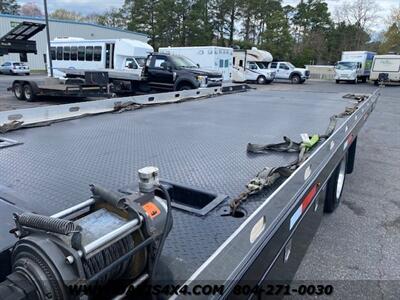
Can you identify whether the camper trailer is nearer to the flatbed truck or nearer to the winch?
the flatbed truck

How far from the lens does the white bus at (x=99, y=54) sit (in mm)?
18281

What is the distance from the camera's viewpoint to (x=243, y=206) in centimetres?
178

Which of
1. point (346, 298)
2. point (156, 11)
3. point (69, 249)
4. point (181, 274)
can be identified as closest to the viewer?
point (69, 249)

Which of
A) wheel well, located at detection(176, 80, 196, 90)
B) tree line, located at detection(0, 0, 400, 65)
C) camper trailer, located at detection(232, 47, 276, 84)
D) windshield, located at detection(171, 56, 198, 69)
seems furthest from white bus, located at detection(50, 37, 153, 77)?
tree line, located at detection(0, 0, 400, 65)

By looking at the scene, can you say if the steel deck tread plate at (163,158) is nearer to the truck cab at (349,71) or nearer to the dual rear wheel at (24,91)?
the dual rear wheel at (24,91)

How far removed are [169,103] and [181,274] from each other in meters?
4.51

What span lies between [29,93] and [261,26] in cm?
4526

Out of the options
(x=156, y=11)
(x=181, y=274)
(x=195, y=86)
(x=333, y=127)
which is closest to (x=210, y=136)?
(x=333, y=127)

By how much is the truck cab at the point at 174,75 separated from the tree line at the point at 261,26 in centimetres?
3282

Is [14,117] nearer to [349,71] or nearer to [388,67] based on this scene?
[388,67]

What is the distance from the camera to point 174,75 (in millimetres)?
14023

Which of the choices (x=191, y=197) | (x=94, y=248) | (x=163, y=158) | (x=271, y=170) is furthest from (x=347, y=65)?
(x=94, y=248)

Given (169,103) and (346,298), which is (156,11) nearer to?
(169,103)

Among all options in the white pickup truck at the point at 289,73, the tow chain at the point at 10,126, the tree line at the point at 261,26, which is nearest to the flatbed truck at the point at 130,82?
the tow chain at the point at 10,126
